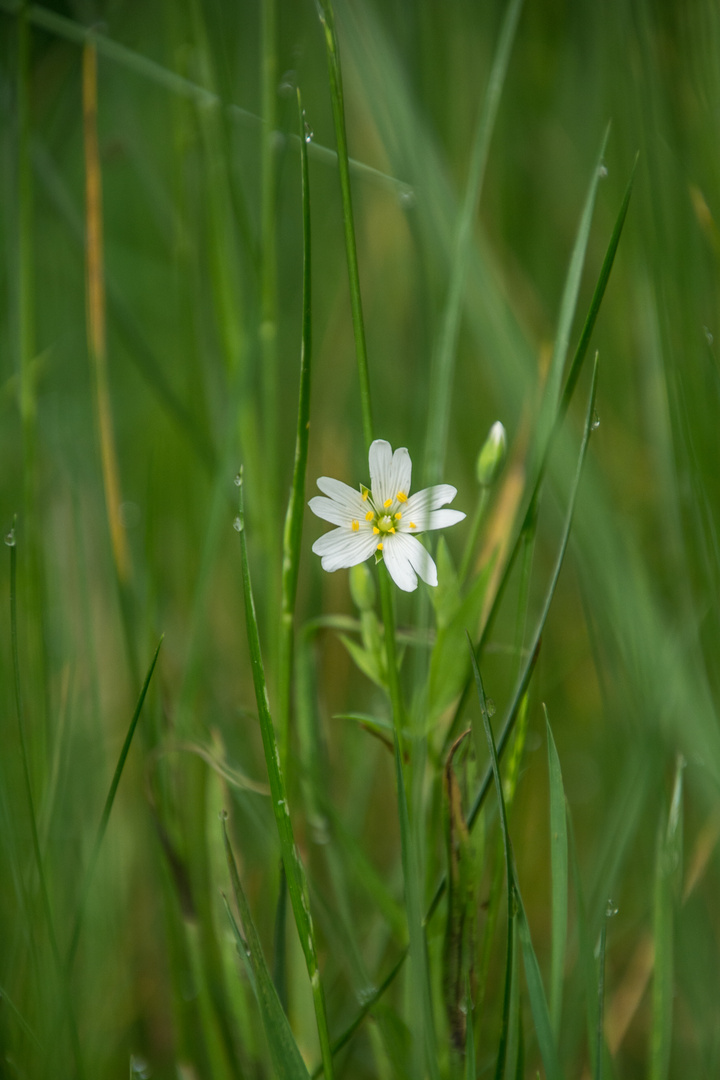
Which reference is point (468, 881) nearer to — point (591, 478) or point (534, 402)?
point (591, 478)

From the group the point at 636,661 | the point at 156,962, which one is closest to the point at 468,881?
the point at 636,661

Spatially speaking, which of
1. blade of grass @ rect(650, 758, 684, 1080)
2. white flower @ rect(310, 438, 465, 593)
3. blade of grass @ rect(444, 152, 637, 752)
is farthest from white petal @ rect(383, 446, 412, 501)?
blade of grass @ rect(650, 758, 684, 1080)

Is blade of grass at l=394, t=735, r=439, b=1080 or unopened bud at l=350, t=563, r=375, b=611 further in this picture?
unopened bud at l=350, t=563, r=375, b=611

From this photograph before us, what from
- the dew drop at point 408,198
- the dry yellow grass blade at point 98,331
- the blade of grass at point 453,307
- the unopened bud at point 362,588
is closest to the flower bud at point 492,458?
the blade of grass at point 453,307

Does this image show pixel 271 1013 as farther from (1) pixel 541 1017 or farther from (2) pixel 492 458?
(2) pixel 492 458

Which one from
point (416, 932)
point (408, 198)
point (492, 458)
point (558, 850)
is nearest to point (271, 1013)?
point (416, 932)

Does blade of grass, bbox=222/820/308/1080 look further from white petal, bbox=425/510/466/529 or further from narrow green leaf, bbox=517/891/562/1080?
white petal, bbox=425/510/466/529

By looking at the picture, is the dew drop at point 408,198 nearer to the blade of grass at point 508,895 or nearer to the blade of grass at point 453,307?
the blade of grass at point 453,307
